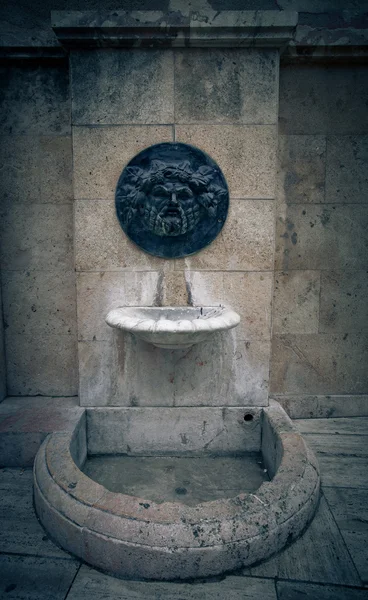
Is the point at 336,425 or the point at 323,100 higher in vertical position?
the point at 323,100

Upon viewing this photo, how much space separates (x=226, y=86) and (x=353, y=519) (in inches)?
129

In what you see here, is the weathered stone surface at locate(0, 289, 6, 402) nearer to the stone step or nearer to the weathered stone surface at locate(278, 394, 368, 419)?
the stone step

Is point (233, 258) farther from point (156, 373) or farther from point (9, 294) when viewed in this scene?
point (9, 294)


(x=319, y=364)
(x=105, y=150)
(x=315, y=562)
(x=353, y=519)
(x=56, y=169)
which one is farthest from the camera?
(x=319, y=364)

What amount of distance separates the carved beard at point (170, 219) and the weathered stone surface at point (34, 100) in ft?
3.89

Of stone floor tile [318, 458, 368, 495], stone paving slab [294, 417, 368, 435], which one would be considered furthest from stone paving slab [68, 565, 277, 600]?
stone paving slab [294, 417, 368, 435]

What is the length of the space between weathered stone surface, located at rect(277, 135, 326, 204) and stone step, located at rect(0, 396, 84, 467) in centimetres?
275

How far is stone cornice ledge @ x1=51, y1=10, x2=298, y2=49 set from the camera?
2713 mm

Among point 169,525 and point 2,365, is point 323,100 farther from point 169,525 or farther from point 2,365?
point 2,365

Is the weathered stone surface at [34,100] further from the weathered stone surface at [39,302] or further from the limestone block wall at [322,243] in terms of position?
the limestone block wall at [322,243]

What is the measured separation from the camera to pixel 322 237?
11.6 ft

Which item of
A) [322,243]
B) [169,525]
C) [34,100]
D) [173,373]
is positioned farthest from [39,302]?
[322,243]

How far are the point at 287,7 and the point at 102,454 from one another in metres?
4.20

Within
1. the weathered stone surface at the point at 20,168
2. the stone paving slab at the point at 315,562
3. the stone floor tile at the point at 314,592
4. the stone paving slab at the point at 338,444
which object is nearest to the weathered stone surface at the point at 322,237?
the stone paving slab at the point at 338,444
